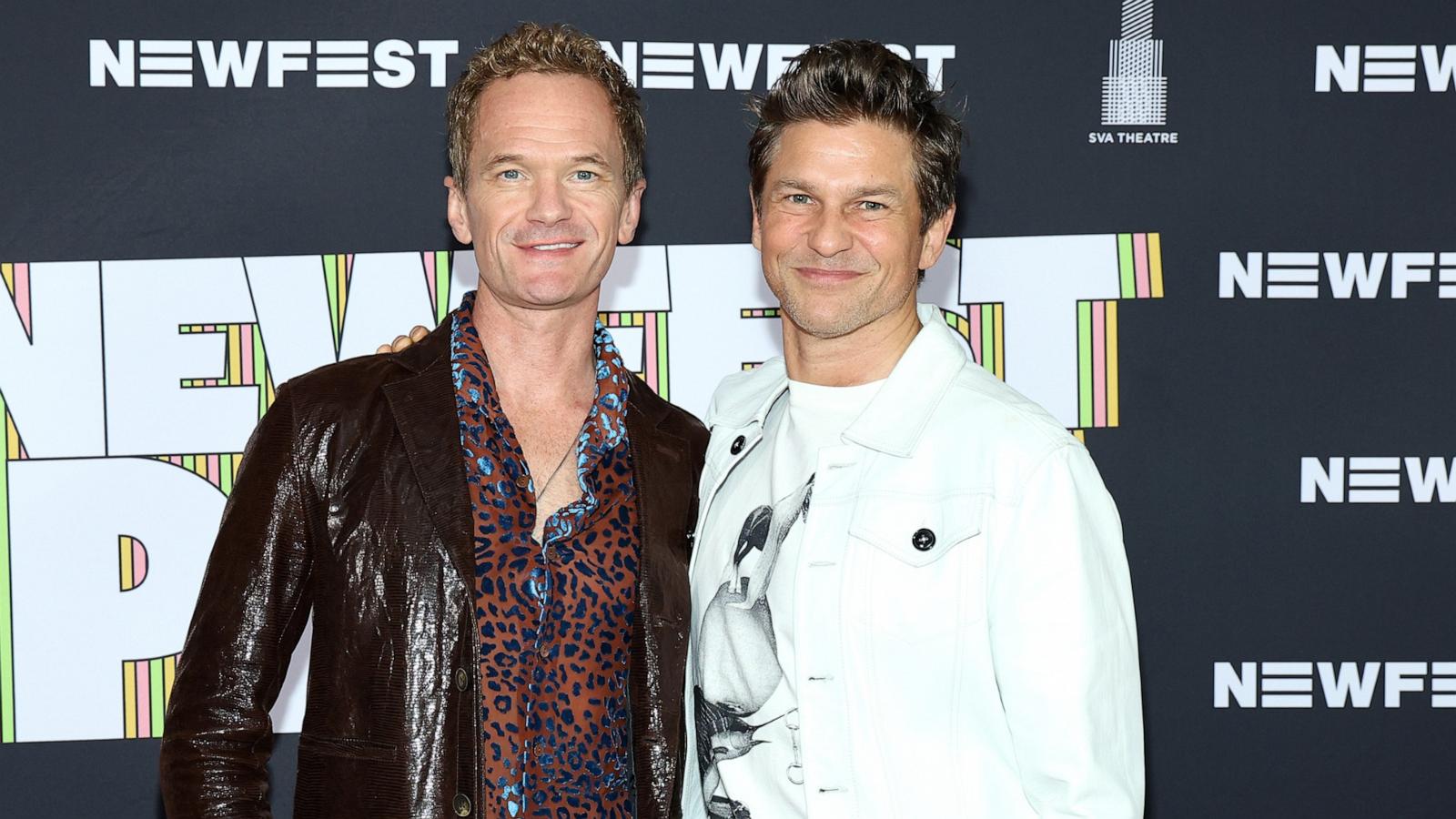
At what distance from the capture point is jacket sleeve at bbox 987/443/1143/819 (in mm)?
1646

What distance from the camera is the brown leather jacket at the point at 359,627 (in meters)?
1.81

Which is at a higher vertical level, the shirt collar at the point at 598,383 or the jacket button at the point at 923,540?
the shirt collar at the point at 598,383

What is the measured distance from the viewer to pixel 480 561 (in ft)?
6.14

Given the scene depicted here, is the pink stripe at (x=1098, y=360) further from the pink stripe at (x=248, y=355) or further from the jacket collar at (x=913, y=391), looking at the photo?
the pink stripe at (x=248, y=355)

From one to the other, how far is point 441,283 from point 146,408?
0.77 metres

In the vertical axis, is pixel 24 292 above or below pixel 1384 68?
below

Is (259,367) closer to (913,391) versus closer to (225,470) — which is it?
(225,470)

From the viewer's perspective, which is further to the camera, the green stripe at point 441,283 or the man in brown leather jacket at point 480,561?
the green stripe at point 441,283

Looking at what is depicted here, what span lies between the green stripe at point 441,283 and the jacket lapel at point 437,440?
1198 millimetres

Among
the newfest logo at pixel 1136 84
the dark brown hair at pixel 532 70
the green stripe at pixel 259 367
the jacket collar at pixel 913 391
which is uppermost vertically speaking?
the newfest logo at pixel 1136 84

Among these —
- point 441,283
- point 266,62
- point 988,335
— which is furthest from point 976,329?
point 266,62

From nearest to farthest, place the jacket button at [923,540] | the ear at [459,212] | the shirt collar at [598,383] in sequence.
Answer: the jacket button at [923,540] → the shirt collar at [598,383] → the ear at [459,212]

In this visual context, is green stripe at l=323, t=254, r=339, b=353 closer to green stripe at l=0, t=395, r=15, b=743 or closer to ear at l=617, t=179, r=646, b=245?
green stripe at l=0, t=395, r=15, b=743

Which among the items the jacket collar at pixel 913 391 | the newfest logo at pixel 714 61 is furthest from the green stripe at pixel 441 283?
the jacket collar at pixel 913 391
